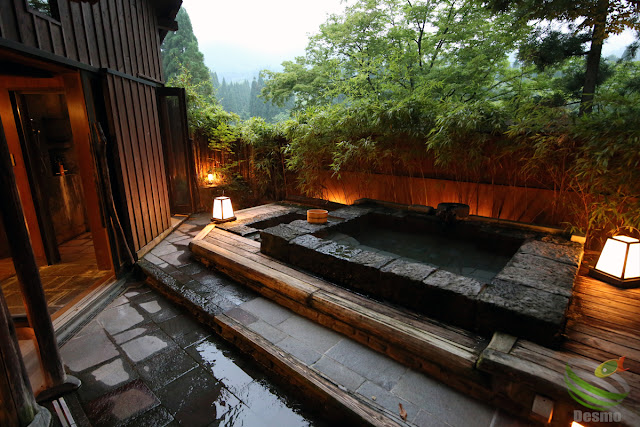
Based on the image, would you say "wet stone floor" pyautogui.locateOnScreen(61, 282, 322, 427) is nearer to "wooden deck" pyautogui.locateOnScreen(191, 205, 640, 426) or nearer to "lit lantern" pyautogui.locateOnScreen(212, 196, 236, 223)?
"wooden deck" pyautogui.locateOnScreen(191, 205, 640, 426)

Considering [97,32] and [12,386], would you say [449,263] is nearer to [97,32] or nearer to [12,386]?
[12,386]

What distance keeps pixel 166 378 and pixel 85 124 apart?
3.35 m

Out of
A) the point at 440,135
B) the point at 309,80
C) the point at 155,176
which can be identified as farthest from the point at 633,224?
the point at 309,80

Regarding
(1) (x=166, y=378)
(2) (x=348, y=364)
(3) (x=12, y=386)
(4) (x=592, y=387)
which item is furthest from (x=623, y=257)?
(3) (x=12, y=386)

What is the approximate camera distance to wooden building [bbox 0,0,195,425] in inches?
122

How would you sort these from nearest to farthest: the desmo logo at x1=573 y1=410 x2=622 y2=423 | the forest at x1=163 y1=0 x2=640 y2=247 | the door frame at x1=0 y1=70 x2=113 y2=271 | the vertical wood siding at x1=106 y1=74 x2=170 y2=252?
the desmo logo at x1=573 y1=410 x2=622 y2=423 < the forest at x1=163 y1=0 x2=640 y2=247 < the door frame at x1=0 y1=70 x2=113 y2=271 < the vertical wood siding at x1=106 y1=74 x2=170 y2=252

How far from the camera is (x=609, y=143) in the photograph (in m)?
3.14

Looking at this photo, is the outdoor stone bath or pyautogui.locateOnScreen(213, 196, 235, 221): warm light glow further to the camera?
pyautogui.locateOnScreen(213, 196, 235, 221): warm light glow

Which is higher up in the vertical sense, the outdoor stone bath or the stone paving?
the outdoor stone bath

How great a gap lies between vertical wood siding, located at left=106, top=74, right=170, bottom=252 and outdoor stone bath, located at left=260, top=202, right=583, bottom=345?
7.36 feet

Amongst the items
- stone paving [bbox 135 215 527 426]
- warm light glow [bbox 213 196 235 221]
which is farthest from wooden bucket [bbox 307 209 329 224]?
warm light glow [bbox 213 196 235 221]

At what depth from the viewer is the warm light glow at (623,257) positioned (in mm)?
3074

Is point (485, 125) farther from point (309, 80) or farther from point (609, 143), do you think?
point (309, 80)

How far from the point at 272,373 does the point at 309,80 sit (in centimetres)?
1342
